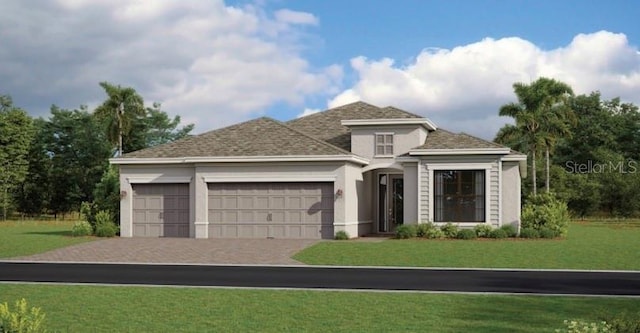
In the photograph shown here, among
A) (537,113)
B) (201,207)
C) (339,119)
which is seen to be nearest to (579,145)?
(537,113)

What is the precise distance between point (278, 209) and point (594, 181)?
124 ft

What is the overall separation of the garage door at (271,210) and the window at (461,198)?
5.03m

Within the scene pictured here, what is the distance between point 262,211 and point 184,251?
6.17 m

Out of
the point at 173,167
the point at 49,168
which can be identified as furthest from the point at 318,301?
the point at 49,168

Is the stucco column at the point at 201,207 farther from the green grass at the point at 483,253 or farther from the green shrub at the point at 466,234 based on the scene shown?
the green shrub at the point at 466,234

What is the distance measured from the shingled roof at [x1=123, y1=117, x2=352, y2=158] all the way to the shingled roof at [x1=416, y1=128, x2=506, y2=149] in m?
4.59

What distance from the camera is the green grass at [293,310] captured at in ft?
37.8

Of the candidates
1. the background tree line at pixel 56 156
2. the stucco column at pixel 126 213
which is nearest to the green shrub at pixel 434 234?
the stucco column at pixel 126 213

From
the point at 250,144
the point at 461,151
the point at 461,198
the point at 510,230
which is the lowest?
the point at 510,230

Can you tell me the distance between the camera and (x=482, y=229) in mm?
32375

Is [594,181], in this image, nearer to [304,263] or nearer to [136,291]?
[304,263]

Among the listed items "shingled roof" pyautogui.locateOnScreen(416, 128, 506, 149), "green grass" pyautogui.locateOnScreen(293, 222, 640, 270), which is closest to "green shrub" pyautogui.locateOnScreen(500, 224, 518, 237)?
"green grass" pyautogui.locateOnScreen(293, 222, 640, 270)

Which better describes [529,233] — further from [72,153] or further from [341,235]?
[72,153]

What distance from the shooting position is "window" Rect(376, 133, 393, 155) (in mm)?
34812
